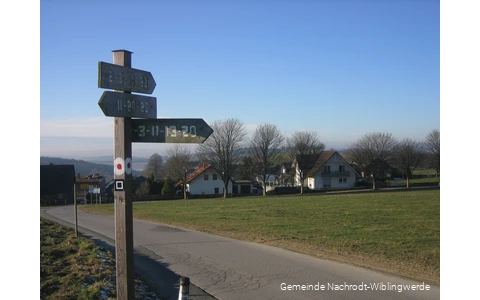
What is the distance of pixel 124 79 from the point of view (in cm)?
454

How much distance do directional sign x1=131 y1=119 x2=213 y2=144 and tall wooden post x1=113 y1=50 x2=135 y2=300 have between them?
20 cm

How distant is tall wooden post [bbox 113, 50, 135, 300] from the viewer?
180 inches

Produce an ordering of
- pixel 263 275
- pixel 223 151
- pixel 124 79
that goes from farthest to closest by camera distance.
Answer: pixel 223 151
pixel 263 275
pixel 124 79

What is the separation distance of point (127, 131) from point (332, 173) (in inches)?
2789

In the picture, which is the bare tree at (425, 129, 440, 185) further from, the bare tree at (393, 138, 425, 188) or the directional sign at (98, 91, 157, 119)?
the directional sign at (98, 91, 157, 119)

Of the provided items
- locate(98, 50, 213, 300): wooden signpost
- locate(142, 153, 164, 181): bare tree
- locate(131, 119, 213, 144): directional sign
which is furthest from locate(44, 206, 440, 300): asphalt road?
locate(142, 153, 164, 181): bare tree

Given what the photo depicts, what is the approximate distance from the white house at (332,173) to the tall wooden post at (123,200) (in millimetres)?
68854

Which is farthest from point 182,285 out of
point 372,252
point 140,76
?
point 372,252

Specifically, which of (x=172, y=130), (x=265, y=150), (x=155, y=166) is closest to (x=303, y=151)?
(x=265, y=150)

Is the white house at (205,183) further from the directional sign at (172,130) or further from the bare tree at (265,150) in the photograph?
the directional sign at (172,130)

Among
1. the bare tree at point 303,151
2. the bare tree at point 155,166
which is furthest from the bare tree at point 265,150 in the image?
the bare tree at point 155,166

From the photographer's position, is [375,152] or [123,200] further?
[375,152]

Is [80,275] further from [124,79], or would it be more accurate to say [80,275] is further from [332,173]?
[332,173]
